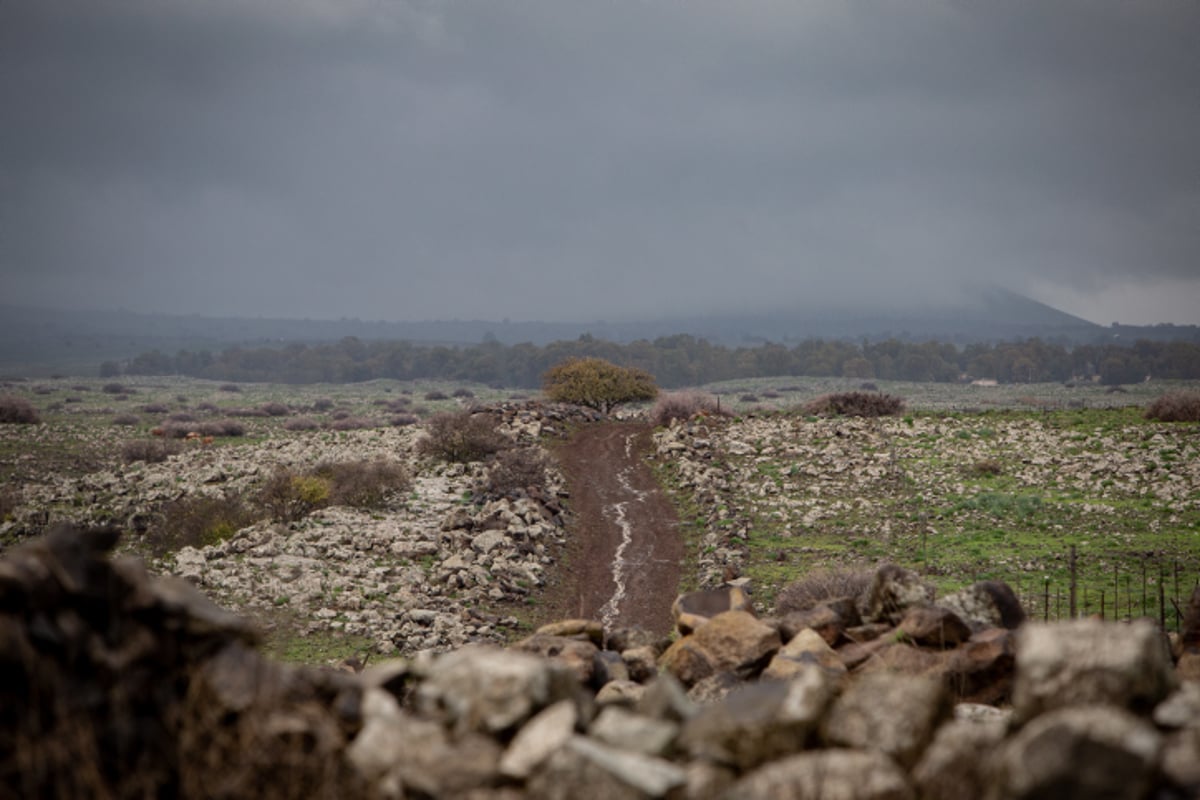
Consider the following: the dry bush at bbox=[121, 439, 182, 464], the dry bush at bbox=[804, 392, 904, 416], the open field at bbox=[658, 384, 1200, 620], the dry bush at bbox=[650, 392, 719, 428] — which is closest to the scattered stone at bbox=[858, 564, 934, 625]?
the open field at bbox=[658, 384, 1200, 620]

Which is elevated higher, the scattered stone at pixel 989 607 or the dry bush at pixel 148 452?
the scattered stone at pixel 989 607

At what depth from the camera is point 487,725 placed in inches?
225

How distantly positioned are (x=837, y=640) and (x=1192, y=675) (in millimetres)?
3914

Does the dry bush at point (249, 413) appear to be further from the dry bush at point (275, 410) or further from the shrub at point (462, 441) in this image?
the shrub at point (462, 441)

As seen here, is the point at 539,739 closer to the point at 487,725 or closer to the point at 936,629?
→ the point at 487,725

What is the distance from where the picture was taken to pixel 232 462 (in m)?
36.7

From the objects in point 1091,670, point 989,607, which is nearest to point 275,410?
point 989,607

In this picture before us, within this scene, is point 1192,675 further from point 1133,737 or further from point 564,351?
point 564,351

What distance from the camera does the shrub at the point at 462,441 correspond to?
110 ft

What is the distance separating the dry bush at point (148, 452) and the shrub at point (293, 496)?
17.7 metres

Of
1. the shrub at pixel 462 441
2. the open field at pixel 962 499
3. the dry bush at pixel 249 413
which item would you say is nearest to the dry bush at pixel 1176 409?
the open field at pixel 962 499

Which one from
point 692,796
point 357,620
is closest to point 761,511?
point 357,620

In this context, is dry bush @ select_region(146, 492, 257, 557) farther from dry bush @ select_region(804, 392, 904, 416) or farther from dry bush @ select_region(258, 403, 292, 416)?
dry bush @ select_region(258, 403, 292, 416)

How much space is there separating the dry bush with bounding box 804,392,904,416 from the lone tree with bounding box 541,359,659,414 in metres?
12.1
